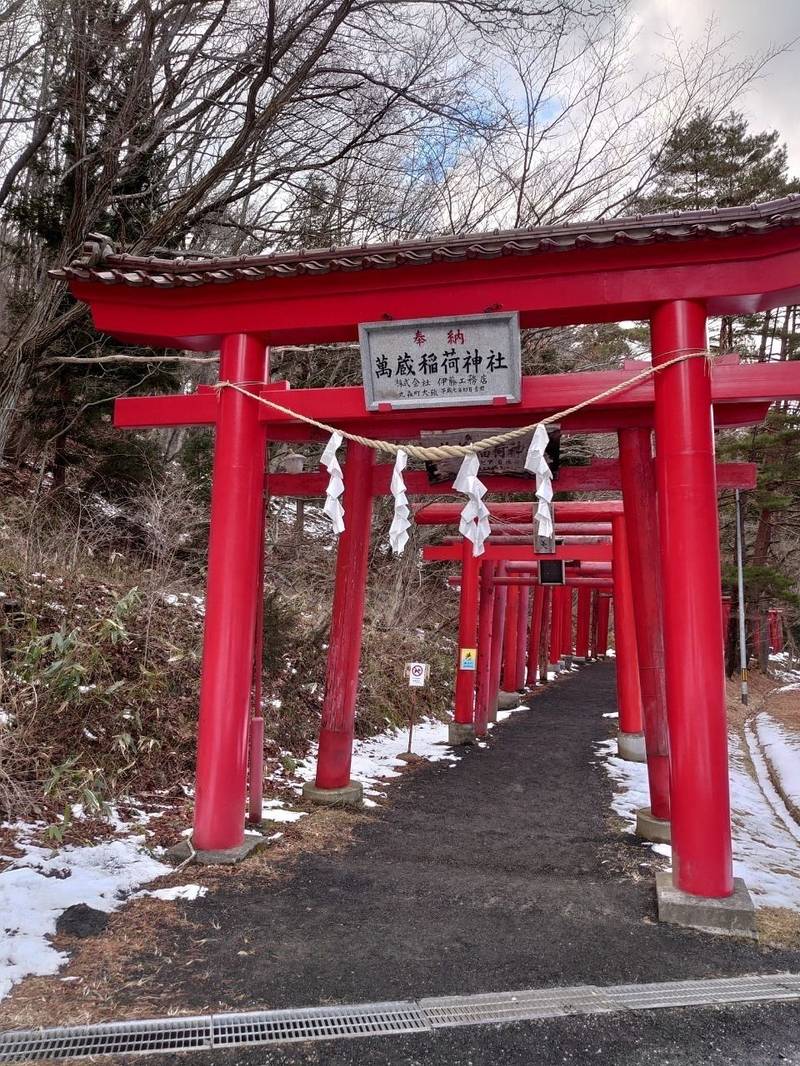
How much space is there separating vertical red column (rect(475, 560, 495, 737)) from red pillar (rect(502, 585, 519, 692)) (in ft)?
16.8

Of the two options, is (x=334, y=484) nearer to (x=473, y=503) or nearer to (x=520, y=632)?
(x=473, y=503)

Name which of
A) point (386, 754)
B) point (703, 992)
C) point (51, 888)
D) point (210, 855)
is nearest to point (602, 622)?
point (386, 754)

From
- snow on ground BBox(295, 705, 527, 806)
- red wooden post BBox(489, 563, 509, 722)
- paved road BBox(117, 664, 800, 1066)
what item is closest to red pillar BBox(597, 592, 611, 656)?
red wooden post BBox(489, 563, 509, 722)

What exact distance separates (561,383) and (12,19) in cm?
828

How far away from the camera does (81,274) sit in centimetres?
546

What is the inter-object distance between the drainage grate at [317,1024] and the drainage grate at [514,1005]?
111mm

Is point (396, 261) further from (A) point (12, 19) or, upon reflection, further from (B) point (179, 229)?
(A) point (12, 19)

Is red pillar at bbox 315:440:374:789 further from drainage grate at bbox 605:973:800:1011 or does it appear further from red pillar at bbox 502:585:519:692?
red pillar at bbox 502:585:519:692

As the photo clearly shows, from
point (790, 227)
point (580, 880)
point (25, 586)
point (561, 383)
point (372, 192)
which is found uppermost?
point (372, 192)

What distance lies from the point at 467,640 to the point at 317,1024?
9.73 meters

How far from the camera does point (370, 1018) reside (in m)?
3.26

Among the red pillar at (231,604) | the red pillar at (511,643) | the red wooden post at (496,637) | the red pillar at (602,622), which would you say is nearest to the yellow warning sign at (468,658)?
the red wooden post at (496,637)

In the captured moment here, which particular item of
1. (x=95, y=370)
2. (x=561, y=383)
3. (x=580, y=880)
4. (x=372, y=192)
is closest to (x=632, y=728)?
(x=580, y=880)

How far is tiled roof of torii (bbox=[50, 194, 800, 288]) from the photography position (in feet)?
15.2
